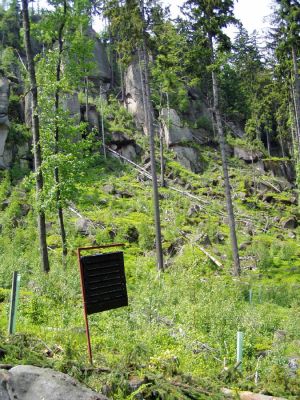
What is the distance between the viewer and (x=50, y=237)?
74.3 ft

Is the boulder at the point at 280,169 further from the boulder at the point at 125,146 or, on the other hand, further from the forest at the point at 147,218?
the boulder at the point at 125,146

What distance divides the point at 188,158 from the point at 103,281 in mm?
37606

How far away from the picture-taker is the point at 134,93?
1962 inches

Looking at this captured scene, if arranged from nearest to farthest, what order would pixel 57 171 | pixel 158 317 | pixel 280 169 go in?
pixel 158 317, pixel 57 171, pixel 280 169

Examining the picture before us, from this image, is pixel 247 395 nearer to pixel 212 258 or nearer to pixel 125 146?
pixel 212 258

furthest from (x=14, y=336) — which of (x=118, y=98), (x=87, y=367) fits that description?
(x=118, y=98)

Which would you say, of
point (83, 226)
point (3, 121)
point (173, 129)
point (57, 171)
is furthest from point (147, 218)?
point (173, 129)

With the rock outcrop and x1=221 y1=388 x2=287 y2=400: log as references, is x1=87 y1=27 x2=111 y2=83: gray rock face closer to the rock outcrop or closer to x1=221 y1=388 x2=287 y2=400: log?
the rock outcrop

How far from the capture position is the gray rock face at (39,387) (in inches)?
210

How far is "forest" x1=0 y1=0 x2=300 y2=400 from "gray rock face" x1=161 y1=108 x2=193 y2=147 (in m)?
0.29

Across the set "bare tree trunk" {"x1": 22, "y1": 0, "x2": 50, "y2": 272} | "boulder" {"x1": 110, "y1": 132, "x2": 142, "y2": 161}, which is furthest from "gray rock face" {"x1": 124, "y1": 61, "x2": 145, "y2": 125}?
"bare tree trunk" {"x1": 22, "y1": 0, "x2": 50, "y2": 272}

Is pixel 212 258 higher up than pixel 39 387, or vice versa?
pixel 39 387

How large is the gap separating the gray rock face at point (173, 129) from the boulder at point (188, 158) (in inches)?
38.6

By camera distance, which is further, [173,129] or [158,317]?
[173,129]
